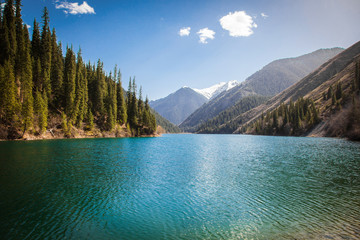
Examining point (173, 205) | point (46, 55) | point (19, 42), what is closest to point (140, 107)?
point (46, 55)

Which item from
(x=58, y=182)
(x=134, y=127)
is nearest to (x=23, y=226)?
(x=58, y=182)

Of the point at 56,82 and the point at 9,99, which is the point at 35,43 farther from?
the point at 9,99

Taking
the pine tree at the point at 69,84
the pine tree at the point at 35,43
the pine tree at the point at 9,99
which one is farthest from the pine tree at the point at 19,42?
the pine tree at the point at 69,84

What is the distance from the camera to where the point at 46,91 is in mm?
73688

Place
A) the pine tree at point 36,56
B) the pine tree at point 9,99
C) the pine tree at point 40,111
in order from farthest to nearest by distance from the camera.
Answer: the pine tree at point 36,56 < the pine tree at point 40,111 < the pine tree at point 9,99

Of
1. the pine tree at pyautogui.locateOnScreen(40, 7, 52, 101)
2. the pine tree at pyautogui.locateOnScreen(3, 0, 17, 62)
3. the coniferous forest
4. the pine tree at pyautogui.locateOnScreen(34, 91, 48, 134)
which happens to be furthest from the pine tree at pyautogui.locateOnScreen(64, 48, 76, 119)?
the pine tree at pyautogui.locateOnScreen(3, 0, 17, 62)

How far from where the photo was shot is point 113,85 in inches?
4877

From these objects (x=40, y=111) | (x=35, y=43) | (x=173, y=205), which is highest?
(x=35, y=43)

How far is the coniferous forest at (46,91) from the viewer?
187ft

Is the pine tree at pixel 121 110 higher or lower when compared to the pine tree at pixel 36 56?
lower

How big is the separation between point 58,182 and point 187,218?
47.5 feet

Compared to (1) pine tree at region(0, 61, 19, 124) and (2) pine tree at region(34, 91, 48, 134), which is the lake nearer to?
(1) pine tree at region(0, 61, 19, 124)

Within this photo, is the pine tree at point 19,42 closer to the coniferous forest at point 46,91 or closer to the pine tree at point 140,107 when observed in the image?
the coniferous forest at point 46,91

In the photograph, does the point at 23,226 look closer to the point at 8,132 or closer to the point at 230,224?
the point at 230,224
